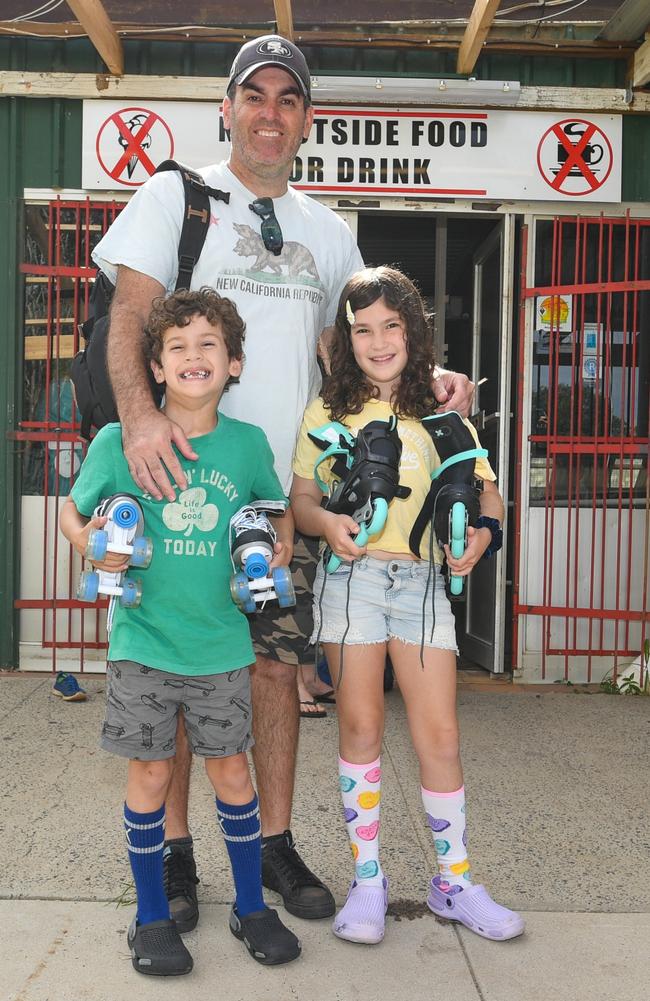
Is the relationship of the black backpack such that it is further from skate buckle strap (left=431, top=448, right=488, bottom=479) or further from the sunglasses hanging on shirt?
Answer: skate buckle strap (left=431, top=448, right=488, bottom=479)

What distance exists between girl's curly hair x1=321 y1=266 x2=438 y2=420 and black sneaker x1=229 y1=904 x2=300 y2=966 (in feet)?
4.26

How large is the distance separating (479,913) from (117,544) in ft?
4.45

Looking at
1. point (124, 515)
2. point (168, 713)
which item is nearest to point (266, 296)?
point (124, 515)

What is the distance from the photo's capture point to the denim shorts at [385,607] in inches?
101

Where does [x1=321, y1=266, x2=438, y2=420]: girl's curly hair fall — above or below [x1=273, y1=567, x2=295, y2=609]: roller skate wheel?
above

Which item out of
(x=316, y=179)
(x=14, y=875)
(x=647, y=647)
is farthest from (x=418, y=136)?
(x=14, y=875)

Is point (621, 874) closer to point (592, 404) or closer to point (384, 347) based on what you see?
point (384, 347)

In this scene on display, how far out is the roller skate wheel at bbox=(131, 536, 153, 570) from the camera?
217 centimetres

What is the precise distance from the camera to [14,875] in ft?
9.45

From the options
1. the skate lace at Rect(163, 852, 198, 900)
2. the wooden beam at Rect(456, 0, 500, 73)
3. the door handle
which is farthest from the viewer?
the door handle

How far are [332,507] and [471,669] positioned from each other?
151 inches

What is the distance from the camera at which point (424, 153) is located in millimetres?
5457

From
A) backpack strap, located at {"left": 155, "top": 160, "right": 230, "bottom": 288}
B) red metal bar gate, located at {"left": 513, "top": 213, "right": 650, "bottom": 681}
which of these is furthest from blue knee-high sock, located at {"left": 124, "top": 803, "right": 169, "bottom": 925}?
red metal bar gate, located at {"left": 513, "top": 213, "right": 650, "bottom": 681}

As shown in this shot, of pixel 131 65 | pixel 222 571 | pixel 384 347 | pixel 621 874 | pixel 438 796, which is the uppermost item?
pixel 131 65
